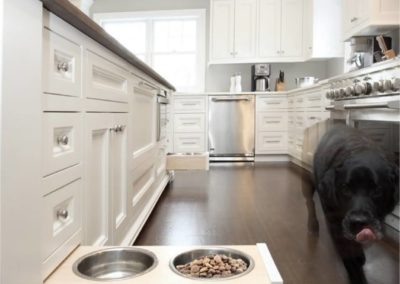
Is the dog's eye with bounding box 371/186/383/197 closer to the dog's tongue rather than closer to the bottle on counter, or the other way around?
the dog's tongue

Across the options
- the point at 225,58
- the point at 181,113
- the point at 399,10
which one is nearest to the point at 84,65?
the point at 399,10

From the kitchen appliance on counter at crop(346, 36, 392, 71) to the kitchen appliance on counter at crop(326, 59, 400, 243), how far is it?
68 centimetres

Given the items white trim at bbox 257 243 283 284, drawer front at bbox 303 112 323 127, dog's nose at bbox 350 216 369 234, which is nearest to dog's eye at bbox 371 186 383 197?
dog's nose at bbox 350 216 369 234

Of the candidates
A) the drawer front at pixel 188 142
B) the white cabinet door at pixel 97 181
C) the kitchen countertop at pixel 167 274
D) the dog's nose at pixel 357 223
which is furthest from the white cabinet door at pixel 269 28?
the kitchen countertop at pixel 167 274

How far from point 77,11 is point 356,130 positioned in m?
1.66

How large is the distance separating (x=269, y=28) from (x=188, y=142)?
76.3 inches

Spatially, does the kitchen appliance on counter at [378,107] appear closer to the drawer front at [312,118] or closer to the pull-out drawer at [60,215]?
the drawer front at [312,118]

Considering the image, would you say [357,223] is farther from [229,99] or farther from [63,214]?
[229,99]

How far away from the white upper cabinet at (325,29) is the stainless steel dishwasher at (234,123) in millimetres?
1063

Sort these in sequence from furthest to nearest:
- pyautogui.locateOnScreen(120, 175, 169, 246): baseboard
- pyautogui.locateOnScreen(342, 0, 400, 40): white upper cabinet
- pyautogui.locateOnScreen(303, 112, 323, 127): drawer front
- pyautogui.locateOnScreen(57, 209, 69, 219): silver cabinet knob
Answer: pyautogui.locateOnScreen(303, 112, 323, 127): drawer front, pyautogui.locateOnScreen(342, 0, 400, 40): white upper cabinet, pyautogui.locateOnScreen(120, 175, 169, 246): baseboard, pyautogui.locateOnScreen(57, 209, 69, 219): silver cabinet knob

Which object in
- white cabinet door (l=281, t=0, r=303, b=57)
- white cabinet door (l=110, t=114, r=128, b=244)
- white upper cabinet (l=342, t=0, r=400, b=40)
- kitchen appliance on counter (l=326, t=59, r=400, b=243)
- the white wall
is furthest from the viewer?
the white wall

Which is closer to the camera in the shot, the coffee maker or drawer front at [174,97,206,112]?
drawer front at [174,97,206,112]

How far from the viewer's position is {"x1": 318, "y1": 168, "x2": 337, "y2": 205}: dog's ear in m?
1.61

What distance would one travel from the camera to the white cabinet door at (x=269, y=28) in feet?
15.9
